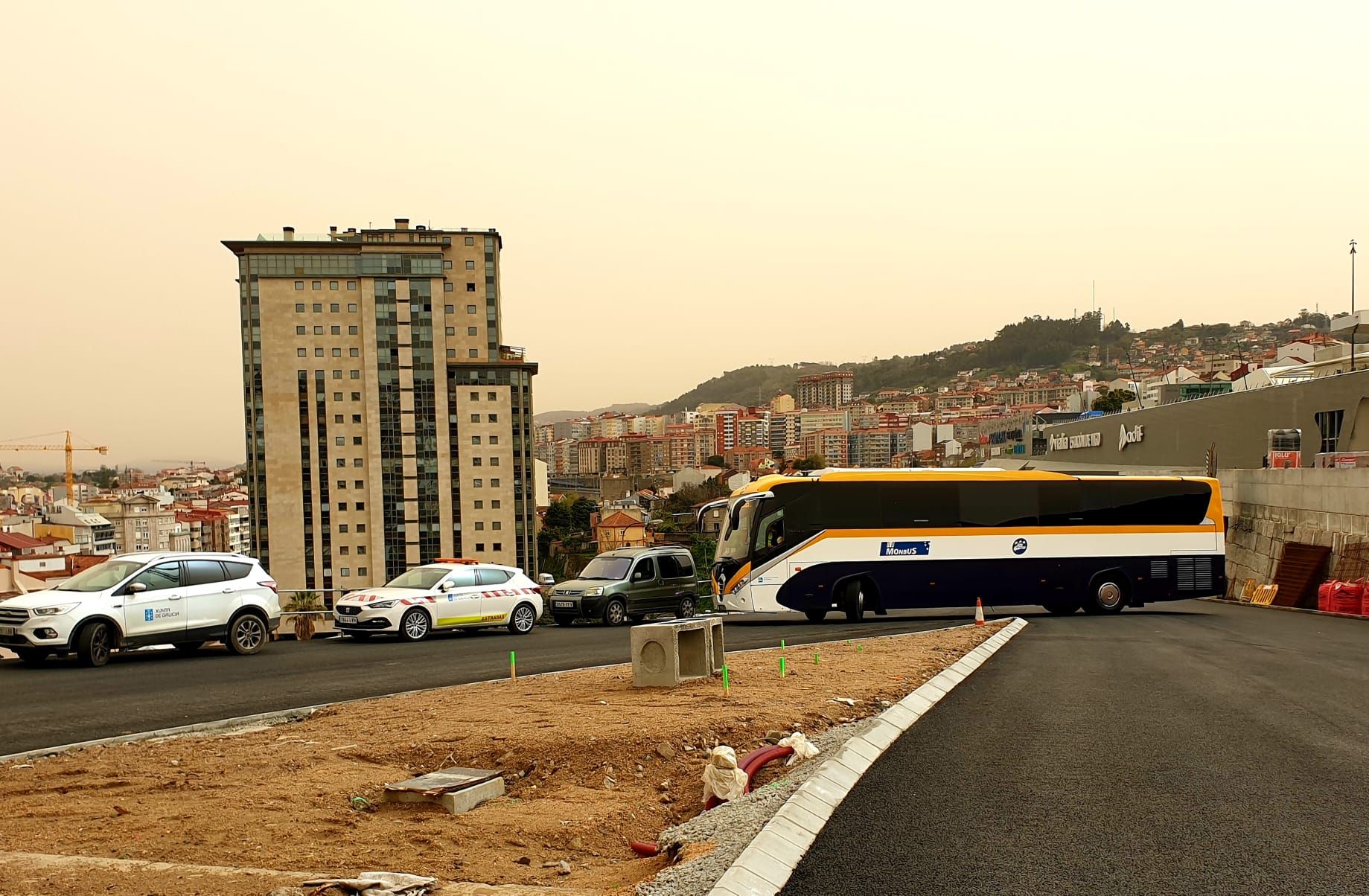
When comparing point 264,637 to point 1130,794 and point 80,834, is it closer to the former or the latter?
point 80,834

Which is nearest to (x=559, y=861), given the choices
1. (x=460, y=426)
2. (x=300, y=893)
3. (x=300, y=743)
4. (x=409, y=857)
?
(x=409, y=857)

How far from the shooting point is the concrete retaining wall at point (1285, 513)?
29.0 meters

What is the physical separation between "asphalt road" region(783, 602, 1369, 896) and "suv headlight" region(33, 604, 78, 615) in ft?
42.3

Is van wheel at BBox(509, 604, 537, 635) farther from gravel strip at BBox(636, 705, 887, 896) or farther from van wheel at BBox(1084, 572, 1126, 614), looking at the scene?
gravel strip at BBox(636, 705, 887, 896)

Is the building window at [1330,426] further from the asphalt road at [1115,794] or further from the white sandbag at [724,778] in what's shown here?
the white sandbag at [724,778]

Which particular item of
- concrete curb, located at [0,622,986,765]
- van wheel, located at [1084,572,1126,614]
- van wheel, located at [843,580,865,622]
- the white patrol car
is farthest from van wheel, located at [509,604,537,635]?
van wheel, located at [1084,572,1126,614]

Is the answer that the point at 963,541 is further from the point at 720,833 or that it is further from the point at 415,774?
the point at 720,833

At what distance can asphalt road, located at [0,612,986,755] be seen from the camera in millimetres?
11250

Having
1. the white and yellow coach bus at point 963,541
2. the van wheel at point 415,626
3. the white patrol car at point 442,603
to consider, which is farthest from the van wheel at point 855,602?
the van wheel at point 415,626

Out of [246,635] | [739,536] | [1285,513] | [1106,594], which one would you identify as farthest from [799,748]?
[1285,513]

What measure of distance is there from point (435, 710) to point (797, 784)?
17.7ft

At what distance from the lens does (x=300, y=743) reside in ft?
30.8

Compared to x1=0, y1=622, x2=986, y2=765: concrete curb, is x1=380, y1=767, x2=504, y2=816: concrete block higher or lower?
higher

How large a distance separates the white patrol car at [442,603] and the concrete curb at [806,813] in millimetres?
13620
